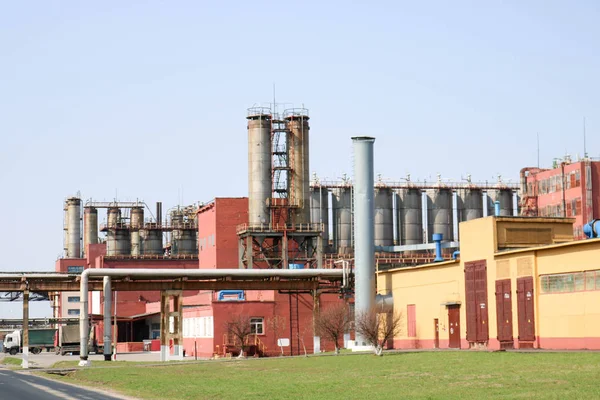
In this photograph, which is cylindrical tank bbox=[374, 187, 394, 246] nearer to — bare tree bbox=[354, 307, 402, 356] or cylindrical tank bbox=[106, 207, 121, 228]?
bare tree bbox=[354, 307, 402, 356]

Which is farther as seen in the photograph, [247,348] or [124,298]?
[124,298]

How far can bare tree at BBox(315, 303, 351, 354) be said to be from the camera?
2662 inches

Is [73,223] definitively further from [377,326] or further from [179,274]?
[377,326]

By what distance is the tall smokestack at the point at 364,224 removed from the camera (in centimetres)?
6644

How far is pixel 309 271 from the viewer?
71.2 metres

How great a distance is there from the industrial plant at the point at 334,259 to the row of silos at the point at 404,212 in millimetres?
150

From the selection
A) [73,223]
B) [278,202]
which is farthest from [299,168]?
[73,223]

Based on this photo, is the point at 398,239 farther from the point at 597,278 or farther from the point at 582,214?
the point at 597,278

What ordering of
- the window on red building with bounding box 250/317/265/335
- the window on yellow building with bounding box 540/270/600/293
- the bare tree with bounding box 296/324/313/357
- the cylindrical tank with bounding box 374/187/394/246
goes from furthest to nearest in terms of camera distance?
1. the cylindrical tank with bounding box 374/187/394/246
2. the bare tree with bounding box 296/324/313/357
3. the window on red building with bounding box 250/317/265/335
4. the window on yellow building with bounding box 540/270/600/293

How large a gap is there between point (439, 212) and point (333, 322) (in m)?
46.0

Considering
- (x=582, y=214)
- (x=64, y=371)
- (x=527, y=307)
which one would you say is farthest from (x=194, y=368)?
(x=582, y=214)

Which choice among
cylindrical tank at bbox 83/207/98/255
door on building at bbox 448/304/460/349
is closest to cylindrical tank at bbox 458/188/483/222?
door on building at bbox 448/304/460/349

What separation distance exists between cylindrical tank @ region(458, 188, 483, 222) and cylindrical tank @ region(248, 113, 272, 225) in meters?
30.1

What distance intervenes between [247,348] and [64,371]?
63.0 feet
